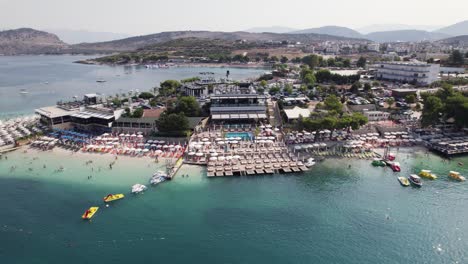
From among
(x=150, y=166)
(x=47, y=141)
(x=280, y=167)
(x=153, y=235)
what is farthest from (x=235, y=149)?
(x=47, y=141)

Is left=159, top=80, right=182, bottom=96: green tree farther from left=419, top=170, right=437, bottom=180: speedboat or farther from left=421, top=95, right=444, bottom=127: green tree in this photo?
left=419, top=170, right=437, bottom=180: speedboat

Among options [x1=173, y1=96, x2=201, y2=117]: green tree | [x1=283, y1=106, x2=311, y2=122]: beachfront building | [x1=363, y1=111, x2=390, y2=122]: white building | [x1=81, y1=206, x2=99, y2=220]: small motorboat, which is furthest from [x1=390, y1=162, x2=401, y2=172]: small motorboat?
[x1=81, y1=206, x2=99, y2=220]: small motorboat

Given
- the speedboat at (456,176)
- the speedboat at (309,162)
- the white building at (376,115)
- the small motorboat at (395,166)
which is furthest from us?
the white building at (376,115)

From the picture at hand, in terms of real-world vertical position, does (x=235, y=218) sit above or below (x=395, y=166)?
below

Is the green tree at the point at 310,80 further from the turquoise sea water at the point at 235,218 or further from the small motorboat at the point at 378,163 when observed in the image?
the turquoise sea water at the point at 235,218

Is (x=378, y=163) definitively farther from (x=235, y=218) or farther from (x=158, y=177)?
(x=158, y=177)

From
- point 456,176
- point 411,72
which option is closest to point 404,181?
point 456,176

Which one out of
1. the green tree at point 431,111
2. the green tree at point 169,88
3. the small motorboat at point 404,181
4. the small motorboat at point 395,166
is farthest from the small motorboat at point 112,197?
the green tree at point 169,88
